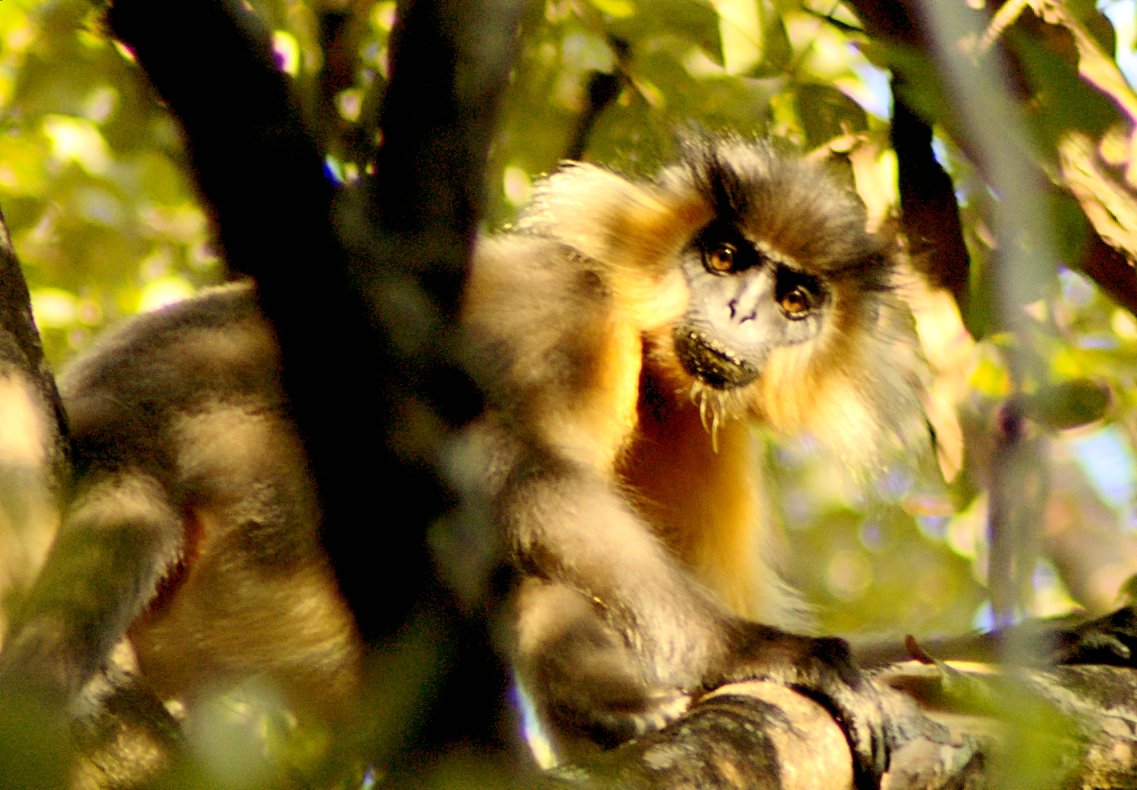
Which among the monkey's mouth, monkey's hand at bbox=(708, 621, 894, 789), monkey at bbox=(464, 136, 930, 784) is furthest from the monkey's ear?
monkey's hand at bbox=(708, 621, 894, 789)

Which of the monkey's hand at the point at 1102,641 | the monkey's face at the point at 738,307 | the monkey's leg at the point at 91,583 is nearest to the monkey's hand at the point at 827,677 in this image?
the monkey's hand at the point at 1102,641

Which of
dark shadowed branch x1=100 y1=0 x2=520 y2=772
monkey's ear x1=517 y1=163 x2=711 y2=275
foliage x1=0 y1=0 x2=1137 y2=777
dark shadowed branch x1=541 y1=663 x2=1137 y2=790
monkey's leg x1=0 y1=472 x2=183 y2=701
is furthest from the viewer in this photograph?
monkey's ear x1=517 y1=163 x2=711 y2=275

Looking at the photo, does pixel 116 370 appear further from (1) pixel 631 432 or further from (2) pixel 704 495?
(2) pixel 704 495

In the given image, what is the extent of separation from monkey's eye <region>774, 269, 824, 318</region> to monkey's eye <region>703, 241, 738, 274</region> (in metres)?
0.18

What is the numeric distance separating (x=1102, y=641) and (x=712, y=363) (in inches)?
54.0

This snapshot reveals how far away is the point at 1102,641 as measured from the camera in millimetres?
3541

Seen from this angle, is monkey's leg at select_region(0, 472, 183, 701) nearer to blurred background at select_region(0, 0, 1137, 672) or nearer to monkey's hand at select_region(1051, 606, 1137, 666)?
blurred background at select_region(0, 0, 1137, 672)

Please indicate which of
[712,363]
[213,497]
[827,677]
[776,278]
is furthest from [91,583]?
[776,278]

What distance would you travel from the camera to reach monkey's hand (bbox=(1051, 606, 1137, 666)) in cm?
351

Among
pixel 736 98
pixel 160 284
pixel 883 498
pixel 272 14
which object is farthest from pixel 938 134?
pixel 160 284

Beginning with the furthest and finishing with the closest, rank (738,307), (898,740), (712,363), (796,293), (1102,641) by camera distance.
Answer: (796,293)
(738,307)
(712,363)
(1102,641)
(898,740)

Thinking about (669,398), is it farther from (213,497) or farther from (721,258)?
(213,497)

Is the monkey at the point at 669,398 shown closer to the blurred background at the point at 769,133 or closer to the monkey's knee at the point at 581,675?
the monkey's knee at the point at 581,675

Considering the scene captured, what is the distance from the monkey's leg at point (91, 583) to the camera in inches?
94.1
